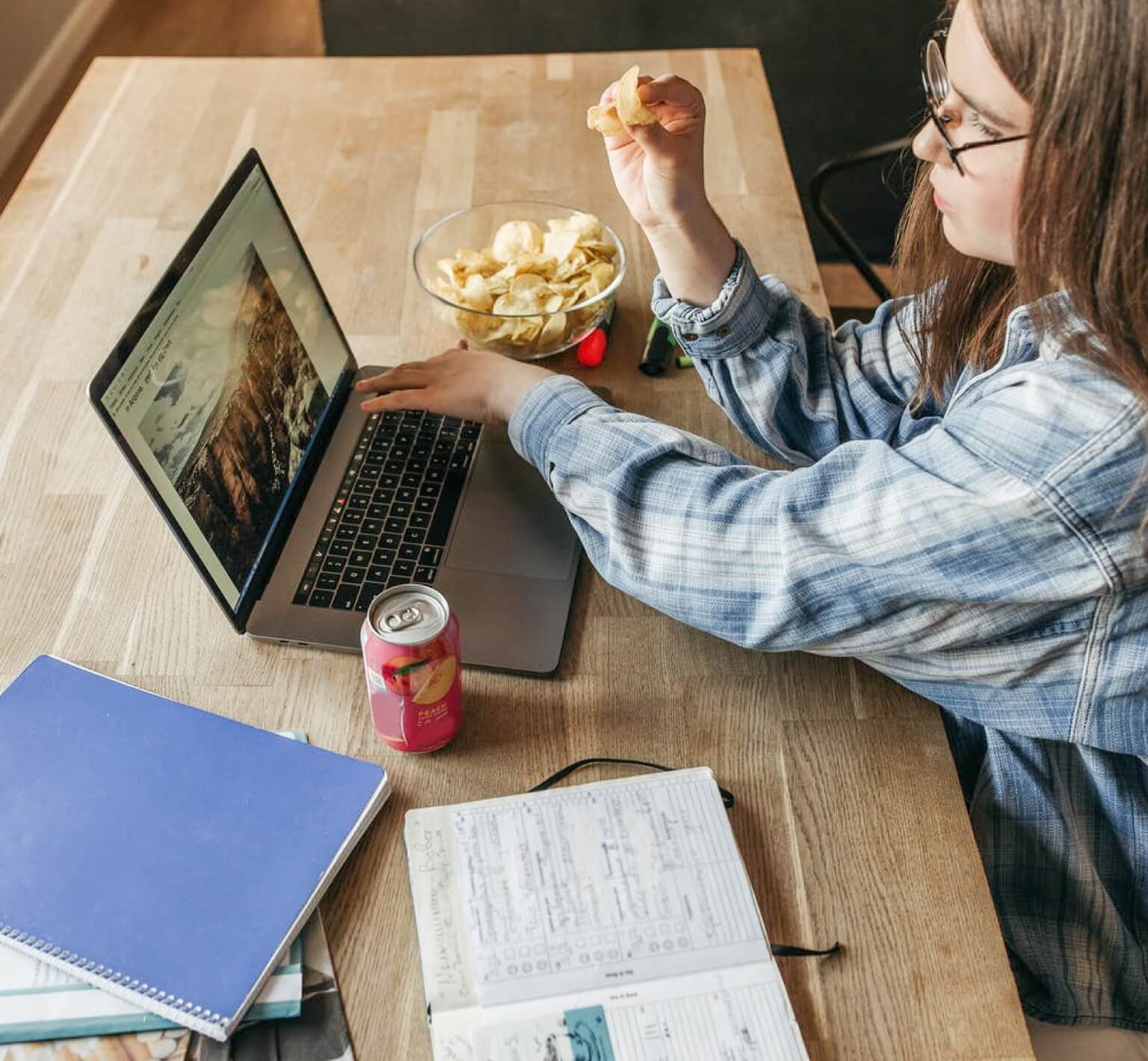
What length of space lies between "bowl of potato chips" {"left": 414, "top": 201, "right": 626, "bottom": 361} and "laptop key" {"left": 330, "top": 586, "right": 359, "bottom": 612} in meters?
0.36

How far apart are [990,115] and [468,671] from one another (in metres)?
0.56

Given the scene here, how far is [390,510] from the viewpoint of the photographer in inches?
41.1

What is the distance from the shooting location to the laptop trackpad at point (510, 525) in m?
1.00

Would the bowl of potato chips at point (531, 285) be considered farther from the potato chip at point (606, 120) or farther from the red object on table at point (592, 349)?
the potato chip at point (606, 120)

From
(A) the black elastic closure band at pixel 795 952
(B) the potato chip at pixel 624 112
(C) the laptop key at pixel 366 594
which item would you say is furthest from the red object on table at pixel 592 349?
(A) the black elastic closure band at pixel 795 952

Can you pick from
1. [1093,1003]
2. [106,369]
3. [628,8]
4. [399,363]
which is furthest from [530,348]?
[628,8]

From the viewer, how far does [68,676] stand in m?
0.88

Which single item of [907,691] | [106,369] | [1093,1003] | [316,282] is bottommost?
[1093,1003]

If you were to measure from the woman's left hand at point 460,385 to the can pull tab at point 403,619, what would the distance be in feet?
1.00

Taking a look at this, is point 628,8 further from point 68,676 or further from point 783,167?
point 68,676

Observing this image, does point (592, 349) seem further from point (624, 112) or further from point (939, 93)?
point (939, 93)

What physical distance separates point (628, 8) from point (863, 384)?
1.66 meters

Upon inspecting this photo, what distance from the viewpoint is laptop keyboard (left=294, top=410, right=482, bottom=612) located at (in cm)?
98

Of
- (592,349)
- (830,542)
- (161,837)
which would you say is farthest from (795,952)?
(592,349)
